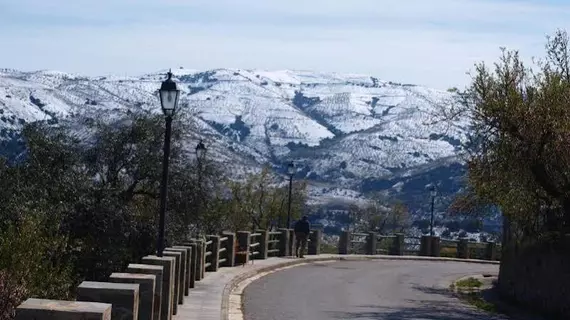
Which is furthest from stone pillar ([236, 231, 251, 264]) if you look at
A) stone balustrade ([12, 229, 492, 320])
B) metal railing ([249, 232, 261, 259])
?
metal railing ([249, 232, 261, 259])

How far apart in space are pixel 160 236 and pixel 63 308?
10217mm

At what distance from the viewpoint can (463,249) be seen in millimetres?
49344

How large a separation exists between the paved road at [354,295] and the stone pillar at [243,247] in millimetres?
1162

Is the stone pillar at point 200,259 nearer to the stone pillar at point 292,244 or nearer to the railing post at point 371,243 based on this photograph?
the stone pillar at point 292,244

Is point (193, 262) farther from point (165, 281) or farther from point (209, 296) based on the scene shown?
point (165, 281)

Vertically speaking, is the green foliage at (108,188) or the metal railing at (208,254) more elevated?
the green foliage at (108,188)

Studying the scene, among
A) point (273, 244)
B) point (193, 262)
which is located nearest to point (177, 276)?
point (193, 262)

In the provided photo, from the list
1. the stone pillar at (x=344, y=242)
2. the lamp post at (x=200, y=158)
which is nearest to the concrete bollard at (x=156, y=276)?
the lamp post at (x=200, y=158)

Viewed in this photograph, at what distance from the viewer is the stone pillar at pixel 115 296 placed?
9512 mm

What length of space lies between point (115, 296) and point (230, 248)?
64.6ft

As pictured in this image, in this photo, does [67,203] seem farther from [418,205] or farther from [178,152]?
[418,205]

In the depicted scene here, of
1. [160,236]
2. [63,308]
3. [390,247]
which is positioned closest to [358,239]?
[390,247]

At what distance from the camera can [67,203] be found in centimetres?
2956

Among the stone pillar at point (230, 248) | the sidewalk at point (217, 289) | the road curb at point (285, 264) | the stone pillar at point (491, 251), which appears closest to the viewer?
the sidewalk at point (217, 289)
